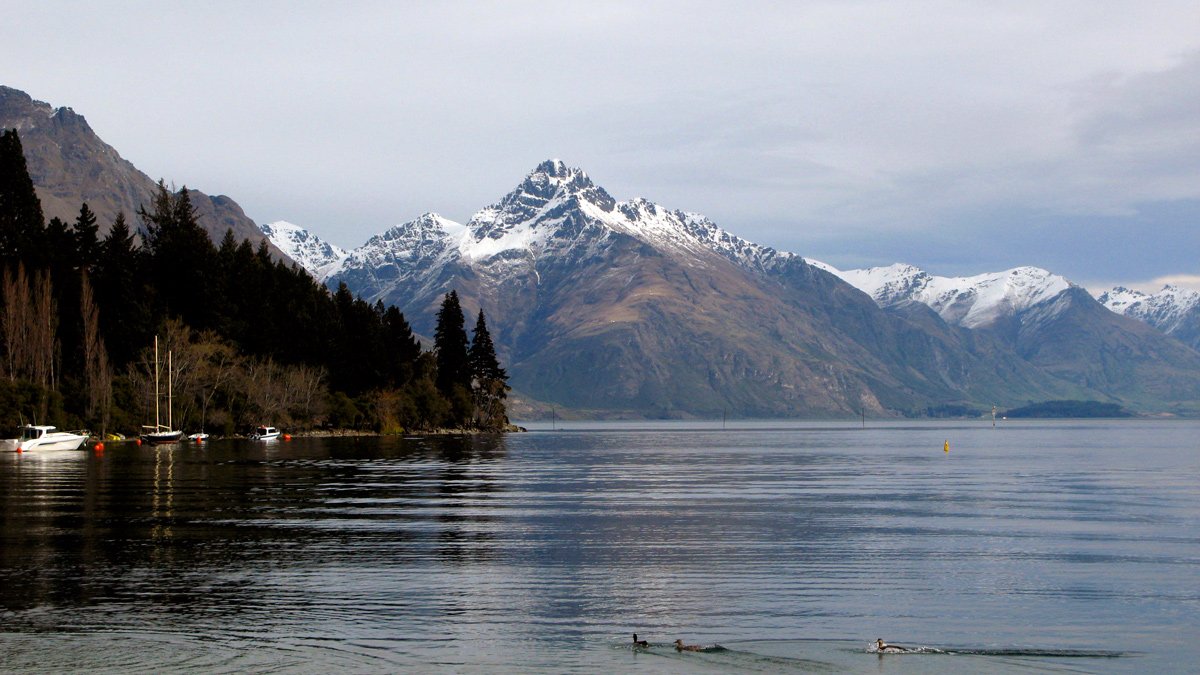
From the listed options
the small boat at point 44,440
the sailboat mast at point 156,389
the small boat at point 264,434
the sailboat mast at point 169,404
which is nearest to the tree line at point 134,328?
the sailboat mast at point 156,389

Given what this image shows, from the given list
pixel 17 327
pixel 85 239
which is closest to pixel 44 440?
pixel 17 327

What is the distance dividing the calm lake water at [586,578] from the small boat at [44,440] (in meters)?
52.1

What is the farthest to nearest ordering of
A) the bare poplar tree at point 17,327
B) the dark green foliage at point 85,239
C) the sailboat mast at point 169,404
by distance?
the dark green foliage at point 85,239, the sailboat mast at point 169,404, the bare poplar tree at point 17,327

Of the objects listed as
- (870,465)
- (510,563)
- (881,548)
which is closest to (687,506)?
(881,548)

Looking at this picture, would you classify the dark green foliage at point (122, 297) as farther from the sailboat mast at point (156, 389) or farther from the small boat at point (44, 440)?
the small boat at point (44, 440)

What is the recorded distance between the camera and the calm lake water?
2619 centimetres

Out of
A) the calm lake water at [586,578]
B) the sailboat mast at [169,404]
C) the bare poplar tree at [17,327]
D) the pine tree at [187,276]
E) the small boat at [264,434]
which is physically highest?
the pine tree at [187,276]

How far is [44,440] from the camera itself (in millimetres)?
125688

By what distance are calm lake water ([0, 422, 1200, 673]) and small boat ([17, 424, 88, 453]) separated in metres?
52.1

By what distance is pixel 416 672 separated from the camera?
957 inches

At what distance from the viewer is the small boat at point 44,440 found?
125 meters

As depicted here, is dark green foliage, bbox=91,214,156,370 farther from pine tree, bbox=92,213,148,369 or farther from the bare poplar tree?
the bare poplar tree

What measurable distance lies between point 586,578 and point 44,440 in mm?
104896

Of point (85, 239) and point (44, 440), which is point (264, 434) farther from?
point (44, 440)
